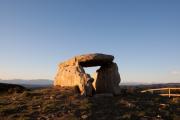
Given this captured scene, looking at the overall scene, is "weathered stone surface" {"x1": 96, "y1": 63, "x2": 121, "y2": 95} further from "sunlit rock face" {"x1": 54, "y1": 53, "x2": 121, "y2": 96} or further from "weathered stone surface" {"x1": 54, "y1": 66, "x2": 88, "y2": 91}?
"weathered stone surface" {"x1": 54, "y1": 66, "x2": 88, "y2": 91}

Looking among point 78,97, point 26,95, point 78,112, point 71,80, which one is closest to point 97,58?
point 71,80

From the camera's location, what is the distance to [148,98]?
2506 cm

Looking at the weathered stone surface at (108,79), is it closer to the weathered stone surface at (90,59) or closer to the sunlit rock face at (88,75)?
the sunlit rock face at (88,75)

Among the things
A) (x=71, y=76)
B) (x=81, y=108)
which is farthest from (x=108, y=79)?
(x=81, y=108)

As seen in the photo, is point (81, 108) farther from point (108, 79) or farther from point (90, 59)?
point (108, 79)

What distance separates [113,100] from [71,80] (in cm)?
588

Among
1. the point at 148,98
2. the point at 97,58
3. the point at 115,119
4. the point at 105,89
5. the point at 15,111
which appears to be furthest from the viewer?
the point at 105,89

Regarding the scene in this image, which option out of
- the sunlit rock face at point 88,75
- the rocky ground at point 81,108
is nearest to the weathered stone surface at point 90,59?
the sunlit rock face at point 88,75

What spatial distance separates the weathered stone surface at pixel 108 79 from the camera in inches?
1106

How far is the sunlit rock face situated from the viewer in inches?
1020

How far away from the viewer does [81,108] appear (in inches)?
782

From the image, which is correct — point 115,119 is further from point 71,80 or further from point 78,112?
point 71,80

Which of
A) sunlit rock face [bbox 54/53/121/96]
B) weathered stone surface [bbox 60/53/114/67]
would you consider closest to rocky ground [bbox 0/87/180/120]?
sunlit rock face [bbox 54/53/121/96]

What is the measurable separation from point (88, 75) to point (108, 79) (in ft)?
12.8
